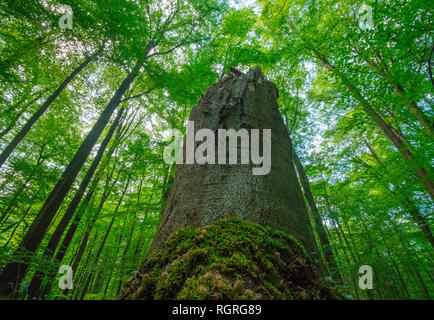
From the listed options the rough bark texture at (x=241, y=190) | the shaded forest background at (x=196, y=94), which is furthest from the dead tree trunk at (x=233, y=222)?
the shaded forest background at (x=196, y=94)

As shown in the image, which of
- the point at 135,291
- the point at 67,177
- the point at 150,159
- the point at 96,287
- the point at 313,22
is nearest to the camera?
the point at 135,291

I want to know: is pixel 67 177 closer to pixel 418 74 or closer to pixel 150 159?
pixel 150 159

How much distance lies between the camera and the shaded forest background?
4559 millimetres

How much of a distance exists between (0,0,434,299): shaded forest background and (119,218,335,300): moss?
3.57m

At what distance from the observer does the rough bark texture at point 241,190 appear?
1.16 metres

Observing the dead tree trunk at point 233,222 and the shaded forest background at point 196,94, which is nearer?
the dead tree trunk at point 233,222

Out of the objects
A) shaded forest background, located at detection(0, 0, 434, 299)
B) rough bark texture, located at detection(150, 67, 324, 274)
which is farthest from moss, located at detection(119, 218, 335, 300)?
shaded forest background, located at detection(0, 0, 434, 299)

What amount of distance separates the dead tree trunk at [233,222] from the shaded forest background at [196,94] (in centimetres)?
312

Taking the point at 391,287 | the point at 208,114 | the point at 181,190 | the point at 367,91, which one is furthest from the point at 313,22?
the point at 391,287

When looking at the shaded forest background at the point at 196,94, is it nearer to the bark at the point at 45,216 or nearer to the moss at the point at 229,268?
the bark at the point at 45,216

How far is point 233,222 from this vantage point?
1.03 meters

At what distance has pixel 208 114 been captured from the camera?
5.99 ft
